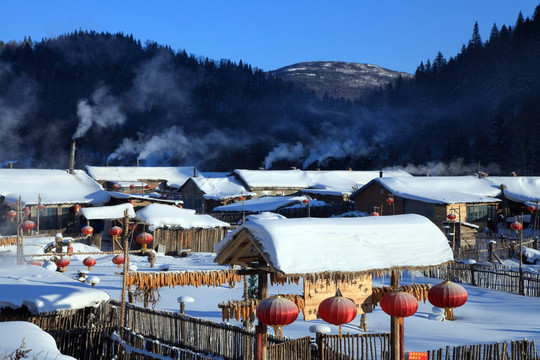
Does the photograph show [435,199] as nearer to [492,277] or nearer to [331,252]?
[492,277]

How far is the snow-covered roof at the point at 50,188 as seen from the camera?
1341 inches

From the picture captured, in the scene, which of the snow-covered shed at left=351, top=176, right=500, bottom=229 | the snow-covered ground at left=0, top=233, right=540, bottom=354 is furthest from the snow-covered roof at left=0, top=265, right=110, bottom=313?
the snow-covered shed at left=351, top=176, right=500, bottom=229

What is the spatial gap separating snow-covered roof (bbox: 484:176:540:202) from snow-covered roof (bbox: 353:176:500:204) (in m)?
0.84

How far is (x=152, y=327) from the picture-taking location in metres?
13.7

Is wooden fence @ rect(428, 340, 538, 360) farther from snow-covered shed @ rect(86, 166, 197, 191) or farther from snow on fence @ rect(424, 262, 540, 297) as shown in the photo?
snow-covered shed @ rect(86, 166, 197, 191)

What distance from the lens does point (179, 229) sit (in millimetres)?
30578

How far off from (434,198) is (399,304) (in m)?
27.1

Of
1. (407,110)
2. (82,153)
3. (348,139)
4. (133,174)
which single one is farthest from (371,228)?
(82,153)

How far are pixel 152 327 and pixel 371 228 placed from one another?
21.6ft

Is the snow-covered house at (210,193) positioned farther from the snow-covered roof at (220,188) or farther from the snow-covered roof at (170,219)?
the snow-covered roof at (170,219)

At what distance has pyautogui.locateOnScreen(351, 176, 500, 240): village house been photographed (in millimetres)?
→ 35500

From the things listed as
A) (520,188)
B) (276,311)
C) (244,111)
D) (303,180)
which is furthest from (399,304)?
(244,111)

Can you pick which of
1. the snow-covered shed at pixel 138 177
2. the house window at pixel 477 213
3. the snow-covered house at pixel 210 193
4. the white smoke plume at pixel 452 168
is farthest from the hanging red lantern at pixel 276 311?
the white smoke plume at pixel 452 168

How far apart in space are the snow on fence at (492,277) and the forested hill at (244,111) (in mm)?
53963
